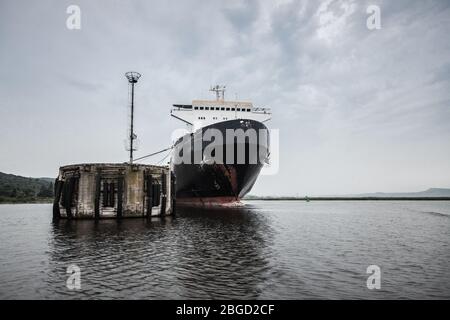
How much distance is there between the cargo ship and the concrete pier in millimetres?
11248

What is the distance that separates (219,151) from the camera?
118ft

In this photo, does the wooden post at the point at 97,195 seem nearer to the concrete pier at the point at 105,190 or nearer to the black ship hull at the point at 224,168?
the concrete pier at the point at 105,190

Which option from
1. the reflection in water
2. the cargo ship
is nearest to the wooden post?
the reflection in water

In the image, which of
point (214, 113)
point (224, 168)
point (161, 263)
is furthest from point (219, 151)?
point (161, 263)

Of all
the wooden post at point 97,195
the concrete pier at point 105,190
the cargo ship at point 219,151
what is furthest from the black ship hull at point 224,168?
the wooden post at point 97,195

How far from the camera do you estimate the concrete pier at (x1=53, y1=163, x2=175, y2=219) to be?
23781 millimetres

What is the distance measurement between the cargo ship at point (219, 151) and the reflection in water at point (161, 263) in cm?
1884

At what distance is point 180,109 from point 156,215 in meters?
24.3

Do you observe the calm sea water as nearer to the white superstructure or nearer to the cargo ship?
the cargo ship

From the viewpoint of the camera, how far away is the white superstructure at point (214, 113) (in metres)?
45.9

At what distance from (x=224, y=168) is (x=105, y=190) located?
1560 centimetres

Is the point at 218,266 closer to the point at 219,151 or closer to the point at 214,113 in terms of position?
the point at 219,151

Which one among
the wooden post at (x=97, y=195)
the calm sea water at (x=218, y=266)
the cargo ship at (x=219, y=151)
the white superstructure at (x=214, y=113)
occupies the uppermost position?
the white superstructure at (x=214, y=113)

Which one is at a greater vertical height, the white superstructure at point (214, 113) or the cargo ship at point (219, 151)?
the white superstructure at point (214, 113)
